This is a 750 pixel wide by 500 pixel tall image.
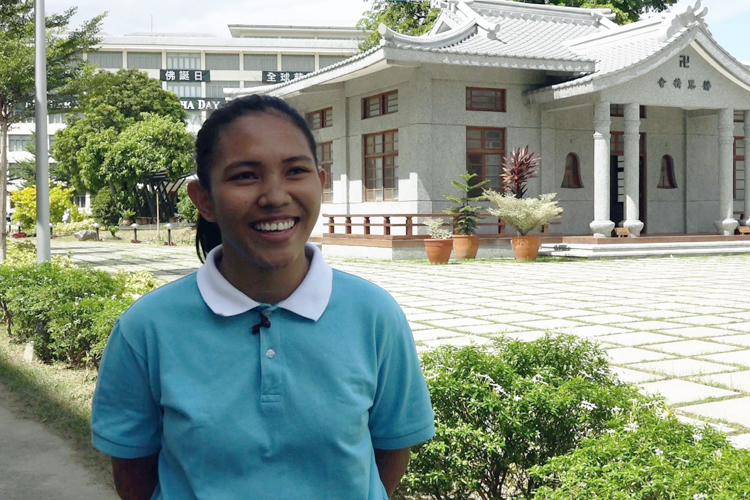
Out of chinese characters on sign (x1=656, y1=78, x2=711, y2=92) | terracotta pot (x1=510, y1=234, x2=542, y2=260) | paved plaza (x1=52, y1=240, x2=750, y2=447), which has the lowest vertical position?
paved plaza (x1=52, y1=240, x2=750, y2=447)

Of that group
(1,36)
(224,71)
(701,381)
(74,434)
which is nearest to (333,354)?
(74,434)

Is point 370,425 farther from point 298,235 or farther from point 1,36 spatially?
point 1,36

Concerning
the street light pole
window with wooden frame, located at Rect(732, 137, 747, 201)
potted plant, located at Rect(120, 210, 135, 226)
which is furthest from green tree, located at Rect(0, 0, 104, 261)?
potted plant, located at Rect(120, 210, 135, 226)

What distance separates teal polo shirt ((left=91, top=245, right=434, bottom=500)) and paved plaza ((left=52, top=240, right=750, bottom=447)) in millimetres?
A: 2571

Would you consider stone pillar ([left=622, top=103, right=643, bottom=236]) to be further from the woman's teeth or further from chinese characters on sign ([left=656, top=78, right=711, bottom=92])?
the woman's teeth

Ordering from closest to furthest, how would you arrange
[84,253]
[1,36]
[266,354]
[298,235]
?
[266,354] → [298,235] → [1,36] → [84,253]

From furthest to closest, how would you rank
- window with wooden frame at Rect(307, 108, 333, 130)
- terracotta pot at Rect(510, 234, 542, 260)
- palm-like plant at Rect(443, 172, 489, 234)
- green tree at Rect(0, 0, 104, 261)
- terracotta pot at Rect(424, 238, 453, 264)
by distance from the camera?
1. window with wooden frame at Rect(307, 108, 333, 130)
2. terracotta pot at Rect(510, 234, 542, 260)
3. palm-like plant at Rect(443, 172, 489, 234)
4. terracotta pot at Rect(424, 238, 453, 264)
5. green tree at Rect(0, 0, 104, 261)

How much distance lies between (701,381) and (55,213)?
121 feet

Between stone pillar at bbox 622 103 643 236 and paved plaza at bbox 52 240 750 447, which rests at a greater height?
stone pillar at bbox 622 103 643 236

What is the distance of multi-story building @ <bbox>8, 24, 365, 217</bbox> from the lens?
229 feet

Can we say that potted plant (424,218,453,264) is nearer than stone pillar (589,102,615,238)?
Yes

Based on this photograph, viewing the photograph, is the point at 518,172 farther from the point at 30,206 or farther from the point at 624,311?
the point at 30,206

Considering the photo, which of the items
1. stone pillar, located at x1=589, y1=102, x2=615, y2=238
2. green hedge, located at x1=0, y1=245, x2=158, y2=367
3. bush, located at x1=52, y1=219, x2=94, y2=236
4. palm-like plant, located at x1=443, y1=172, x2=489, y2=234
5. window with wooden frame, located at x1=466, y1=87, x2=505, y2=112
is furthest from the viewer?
bush, located at x1=52, y1=219, x2=94, y2=236

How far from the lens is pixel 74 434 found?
16.0 feet
